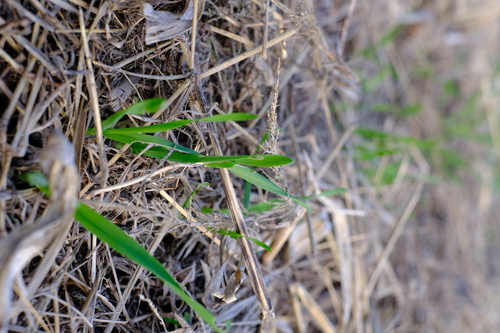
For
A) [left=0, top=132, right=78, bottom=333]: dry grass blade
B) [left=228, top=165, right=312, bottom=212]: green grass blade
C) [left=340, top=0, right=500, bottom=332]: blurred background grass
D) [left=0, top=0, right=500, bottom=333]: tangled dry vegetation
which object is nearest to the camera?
[left=0, top=132, right=78, bottom=333]: dry grass blade

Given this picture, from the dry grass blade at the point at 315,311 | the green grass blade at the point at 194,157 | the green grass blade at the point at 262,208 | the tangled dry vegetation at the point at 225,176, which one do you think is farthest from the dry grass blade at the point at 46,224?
the dry grass blade at the point at 315,311

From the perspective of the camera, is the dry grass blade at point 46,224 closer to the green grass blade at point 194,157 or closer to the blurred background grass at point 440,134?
the green grass blade at point 194,157

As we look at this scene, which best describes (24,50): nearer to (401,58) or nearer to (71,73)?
(71,73)

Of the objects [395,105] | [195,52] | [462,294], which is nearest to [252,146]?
[195,52]

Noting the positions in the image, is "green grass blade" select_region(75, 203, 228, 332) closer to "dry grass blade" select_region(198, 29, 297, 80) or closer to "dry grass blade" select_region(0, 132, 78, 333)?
"dry grass blade" select_region(0, 132, 78, 333)

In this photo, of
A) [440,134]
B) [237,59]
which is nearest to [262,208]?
[237,59]

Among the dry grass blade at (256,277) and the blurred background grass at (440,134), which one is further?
the blurred background grass at (440,134)

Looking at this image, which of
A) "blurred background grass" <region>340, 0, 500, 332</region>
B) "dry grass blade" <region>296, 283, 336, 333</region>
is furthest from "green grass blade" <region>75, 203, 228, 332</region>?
"blurred background grass" <region>340, 0, 500, 332</region>

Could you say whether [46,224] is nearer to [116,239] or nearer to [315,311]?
[116,239]
